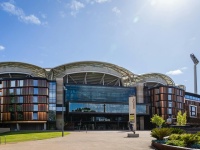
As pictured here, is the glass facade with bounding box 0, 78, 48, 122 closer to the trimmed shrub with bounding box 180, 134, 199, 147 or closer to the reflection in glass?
the reflection in glass

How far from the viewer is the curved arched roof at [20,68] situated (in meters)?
103

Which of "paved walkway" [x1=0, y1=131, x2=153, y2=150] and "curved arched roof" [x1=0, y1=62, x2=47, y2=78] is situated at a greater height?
"curved arched roof" [x1=0, y1=62, x2=47, y2=78]

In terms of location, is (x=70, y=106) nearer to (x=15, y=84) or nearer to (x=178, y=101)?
(x=15, y=84)

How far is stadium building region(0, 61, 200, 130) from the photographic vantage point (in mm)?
89062

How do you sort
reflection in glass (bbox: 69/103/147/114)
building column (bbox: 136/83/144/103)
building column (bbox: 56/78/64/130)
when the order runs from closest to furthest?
1. building column (bbox: 56/78/64/130)
2. reflection in glass (bbox: 69/103/147/114)
3. building column (bbox: 136/83/144/103)

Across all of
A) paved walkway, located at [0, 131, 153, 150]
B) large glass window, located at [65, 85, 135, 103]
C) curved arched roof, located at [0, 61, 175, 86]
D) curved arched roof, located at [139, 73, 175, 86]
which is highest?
curved arched roof, located at [0, 61, 175, 86]

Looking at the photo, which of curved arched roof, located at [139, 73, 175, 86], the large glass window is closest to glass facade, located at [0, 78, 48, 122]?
the large glass window

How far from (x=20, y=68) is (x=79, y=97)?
77.2 ft

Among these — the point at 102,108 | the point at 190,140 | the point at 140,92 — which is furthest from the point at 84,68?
the point at 190,140

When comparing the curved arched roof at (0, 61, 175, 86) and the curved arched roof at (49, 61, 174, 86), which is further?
the curved arched roof at (49, 61, 174, 86)

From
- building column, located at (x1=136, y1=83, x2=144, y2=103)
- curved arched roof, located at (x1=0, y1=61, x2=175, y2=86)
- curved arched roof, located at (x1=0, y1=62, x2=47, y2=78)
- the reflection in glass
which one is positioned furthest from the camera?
building column, located at (x1=136, y1=83, x2=144, y2=103)

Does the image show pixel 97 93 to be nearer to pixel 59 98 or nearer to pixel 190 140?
pixel 59 98

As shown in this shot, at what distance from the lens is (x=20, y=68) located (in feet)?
341

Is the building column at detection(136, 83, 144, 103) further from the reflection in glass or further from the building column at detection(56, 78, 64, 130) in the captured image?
the building column at detection(56, 78, 64, 130)
